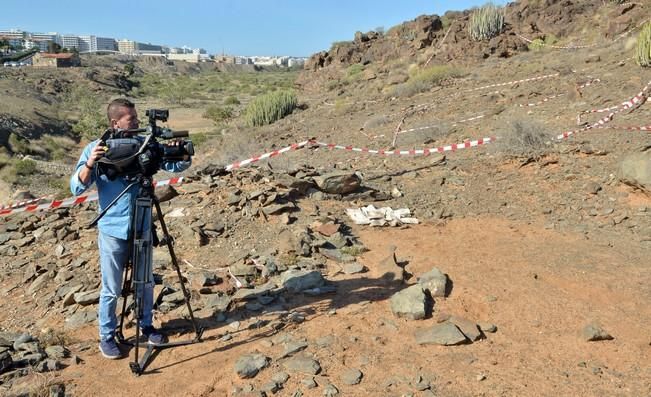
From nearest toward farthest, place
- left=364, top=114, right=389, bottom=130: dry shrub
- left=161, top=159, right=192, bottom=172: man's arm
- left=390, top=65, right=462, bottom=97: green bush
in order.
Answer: left=161, top=159, right=192, bottom=172: man's arm → left=364, top=114, right=389, bottom=130: dry shrub → left=390, top=65, right=462, bottom=97: green bush

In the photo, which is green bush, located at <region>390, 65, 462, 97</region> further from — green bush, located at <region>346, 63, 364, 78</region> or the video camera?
the video camera

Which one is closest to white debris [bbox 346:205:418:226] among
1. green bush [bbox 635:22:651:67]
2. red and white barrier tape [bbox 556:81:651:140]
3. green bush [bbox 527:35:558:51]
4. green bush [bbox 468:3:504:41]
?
red and white barrier tape [bbox 556:81:651:140]

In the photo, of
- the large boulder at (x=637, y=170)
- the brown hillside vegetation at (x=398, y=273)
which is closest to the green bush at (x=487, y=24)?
the brown hillside vegetation at (x=398, y=273)

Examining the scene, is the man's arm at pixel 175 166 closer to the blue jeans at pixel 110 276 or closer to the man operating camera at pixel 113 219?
the man operating camera at pixel 113 219

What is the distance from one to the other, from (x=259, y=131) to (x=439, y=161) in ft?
32.8

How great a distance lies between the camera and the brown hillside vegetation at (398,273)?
3504 millimetres

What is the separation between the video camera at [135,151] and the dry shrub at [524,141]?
7111mm

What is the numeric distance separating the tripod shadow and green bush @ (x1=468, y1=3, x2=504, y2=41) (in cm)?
2349

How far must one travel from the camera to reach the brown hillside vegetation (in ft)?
11.5

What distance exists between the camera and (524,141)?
920 cm

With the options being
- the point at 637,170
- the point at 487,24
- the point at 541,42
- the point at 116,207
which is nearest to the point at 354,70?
the point at 487,24

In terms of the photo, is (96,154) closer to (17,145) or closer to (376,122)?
(376,122)

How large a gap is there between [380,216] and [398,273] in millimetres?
1904

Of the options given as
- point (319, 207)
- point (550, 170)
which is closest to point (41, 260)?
point (319, 207)
